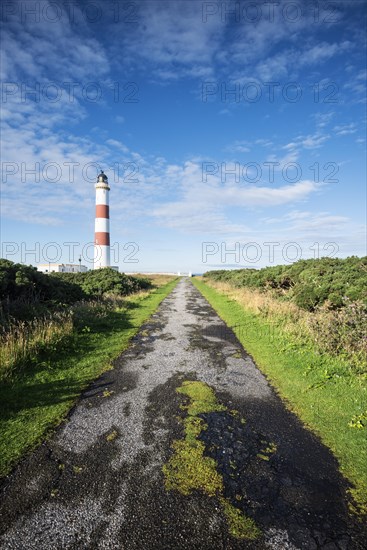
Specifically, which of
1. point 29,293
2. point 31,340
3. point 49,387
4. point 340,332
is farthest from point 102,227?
point 340,332

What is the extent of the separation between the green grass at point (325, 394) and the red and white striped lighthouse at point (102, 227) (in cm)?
3326

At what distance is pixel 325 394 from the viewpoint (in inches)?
253

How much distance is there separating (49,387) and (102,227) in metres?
36.8

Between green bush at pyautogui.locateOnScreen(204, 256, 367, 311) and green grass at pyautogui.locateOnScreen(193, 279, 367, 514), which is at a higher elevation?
green bush at pyautogui.locateOnScreen(204, 256, 367, 311)

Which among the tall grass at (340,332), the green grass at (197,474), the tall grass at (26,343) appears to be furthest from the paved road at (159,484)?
the tall grass at (340,332)

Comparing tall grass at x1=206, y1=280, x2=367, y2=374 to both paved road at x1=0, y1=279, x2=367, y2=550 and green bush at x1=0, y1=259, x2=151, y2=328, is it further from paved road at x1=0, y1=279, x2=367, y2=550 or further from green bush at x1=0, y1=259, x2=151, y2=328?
green bush at x1=0, y1=259, x2=151, y2=328

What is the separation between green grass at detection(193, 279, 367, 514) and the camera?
14.3 ft

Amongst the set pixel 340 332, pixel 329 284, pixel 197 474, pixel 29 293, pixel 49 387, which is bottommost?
pixel 197 474

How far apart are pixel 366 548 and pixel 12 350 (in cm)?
792

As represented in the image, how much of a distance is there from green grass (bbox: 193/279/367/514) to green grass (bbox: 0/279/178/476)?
456cm

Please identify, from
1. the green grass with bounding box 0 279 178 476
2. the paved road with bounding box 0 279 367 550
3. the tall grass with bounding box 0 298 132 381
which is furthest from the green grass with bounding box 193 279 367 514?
the tall grass with bounding box 0 298 132 381

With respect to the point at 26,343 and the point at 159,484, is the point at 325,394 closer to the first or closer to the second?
the point at 159,484

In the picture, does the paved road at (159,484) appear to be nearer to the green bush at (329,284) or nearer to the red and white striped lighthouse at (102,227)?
the green bush at (329,284)

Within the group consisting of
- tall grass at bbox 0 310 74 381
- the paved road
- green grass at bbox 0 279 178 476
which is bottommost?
the paved road
